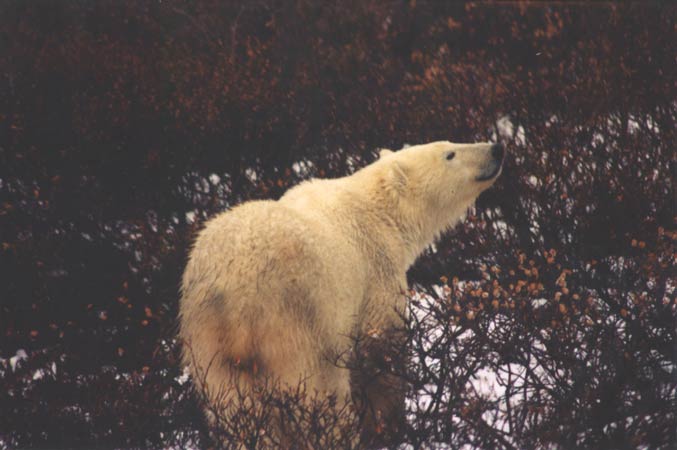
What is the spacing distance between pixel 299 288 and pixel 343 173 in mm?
2598

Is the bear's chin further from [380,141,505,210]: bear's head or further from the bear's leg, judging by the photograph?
the bear's leg

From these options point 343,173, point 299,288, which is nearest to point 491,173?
point 299,288

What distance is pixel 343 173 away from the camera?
5.69 m

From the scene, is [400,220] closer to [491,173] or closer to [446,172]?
[446,172]

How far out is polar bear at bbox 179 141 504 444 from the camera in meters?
3.10

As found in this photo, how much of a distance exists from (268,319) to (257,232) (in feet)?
1.12

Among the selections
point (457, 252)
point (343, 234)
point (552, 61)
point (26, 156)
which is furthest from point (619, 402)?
point (552, 61)

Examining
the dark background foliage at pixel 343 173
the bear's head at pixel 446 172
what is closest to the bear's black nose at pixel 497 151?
the bear's head at pixel 446 172

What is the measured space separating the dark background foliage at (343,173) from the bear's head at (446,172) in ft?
1.57

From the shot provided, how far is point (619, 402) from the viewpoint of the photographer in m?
3.18

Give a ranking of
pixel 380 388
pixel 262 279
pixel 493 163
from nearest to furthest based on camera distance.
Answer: pixel 262 279, pixel 380 388, pixel 493 163

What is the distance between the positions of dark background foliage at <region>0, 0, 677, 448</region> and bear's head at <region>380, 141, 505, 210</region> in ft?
1.57

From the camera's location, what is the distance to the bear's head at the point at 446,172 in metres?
4.05

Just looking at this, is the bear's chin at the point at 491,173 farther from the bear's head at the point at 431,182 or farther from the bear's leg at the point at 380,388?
the bear's leg at the point at 380,388
